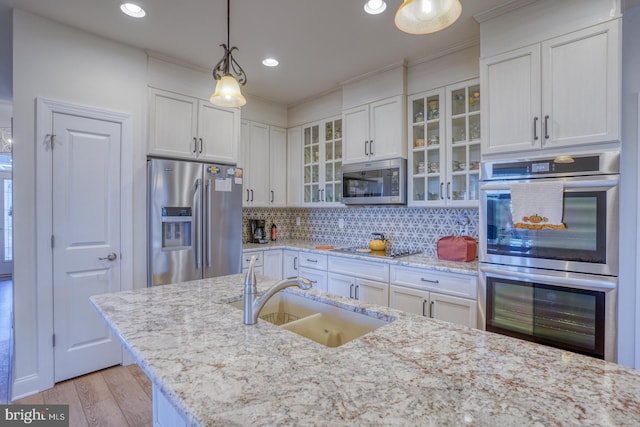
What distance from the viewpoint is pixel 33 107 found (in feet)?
7.73

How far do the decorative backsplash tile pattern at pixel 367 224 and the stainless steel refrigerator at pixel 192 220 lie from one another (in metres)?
1.02

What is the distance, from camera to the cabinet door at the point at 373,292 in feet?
9.56

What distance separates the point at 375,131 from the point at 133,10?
7.31 ft

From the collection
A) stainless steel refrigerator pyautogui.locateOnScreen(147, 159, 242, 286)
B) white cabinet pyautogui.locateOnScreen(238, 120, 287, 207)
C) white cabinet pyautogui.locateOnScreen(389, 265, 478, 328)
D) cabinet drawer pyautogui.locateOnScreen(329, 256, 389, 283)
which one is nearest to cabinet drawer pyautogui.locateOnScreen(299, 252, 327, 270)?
cabinet drawer pyautogui.locateOnScreen(329, 256, 389, 283)

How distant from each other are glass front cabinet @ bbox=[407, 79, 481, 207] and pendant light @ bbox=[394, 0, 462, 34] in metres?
1.71

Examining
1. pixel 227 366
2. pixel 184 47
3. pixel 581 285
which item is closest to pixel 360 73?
pixel 184 47

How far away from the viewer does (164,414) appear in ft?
4.55

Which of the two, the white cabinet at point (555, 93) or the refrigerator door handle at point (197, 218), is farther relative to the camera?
the refrigerator door handle at point (197, 218)

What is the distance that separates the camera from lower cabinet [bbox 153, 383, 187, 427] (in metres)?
1.27

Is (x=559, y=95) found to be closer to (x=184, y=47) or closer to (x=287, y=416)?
(x=287, y=416)

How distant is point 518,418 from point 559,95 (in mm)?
2088

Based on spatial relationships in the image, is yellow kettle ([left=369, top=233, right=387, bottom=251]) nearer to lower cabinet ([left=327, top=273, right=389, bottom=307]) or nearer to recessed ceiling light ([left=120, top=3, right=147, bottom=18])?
lower cabinet ([left=327, top=273, right=389, bottom=307])

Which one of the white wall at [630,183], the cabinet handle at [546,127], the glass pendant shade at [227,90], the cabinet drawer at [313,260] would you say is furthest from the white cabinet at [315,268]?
the white wall at [630,183]

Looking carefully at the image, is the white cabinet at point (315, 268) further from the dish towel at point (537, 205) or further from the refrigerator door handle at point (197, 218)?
the dish towel at point (537, 205)
